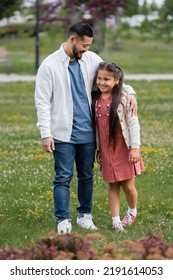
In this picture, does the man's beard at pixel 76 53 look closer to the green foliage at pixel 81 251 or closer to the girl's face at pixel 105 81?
the girl's face at pixel 105 81

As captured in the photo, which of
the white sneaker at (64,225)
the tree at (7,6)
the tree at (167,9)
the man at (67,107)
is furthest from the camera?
the tree at (167,9)

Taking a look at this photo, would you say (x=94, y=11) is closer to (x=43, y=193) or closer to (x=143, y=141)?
(x=143, y=141)

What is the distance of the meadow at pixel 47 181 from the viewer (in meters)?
7.99

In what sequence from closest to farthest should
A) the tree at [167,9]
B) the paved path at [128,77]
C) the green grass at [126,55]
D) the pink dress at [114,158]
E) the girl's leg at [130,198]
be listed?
the pink dress at [114,158] < the girl's leg at [130,198] < the paved path at [128,77] < the green grass at [126,55] < the tree at [167,9]

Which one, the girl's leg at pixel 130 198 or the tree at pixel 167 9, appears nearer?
the girl's leg at pixel 130 198

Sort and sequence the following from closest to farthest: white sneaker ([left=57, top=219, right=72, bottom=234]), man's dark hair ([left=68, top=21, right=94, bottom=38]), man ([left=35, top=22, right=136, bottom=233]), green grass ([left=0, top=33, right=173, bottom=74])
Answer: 1. man's dark hair ([left=68, top=21, right=94, bottom=38])
2. man ([left=35, top=22, right=136, bottom=233])
3. white sneaker ([left=57, top=219, right=72, bottom=234])
4. green grass ([left=0, top=33, right=173, bottom=74])

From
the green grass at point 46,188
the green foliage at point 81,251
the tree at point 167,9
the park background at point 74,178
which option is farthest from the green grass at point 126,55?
the green foliage at point 81,251

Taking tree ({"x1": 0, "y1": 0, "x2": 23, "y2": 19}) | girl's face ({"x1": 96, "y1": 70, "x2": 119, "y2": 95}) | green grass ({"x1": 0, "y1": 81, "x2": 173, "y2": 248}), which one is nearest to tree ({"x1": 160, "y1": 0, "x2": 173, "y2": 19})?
tree ({"x1": 0, "y1": 0, "x2": 23, "y2": 19})

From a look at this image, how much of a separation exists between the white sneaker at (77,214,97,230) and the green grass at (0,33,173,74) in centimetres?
2476

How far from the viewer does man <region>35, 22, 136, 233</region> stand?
763 centimetres

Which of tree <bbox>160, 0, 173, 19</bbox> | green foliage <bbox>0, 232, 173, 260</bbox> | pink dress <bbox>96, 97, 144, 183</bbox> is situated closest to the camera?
green foliage <bbox>0, 232, 173, 260</bbox>

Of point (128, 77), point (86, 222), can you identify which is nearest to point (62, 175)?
point (86, 222)

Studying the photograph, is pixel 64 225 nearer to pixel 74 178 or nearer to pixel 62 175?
pixel 62 175

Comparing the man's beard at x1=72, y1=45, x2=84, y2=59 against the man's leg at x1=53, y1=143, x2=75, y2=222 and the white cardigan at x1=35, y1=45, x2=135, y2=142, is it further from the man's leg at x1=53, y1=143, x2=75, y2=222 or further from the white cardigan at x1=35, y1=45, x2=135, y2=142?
the man's leg at x1=53, y1=143, x2=75, y2=222
